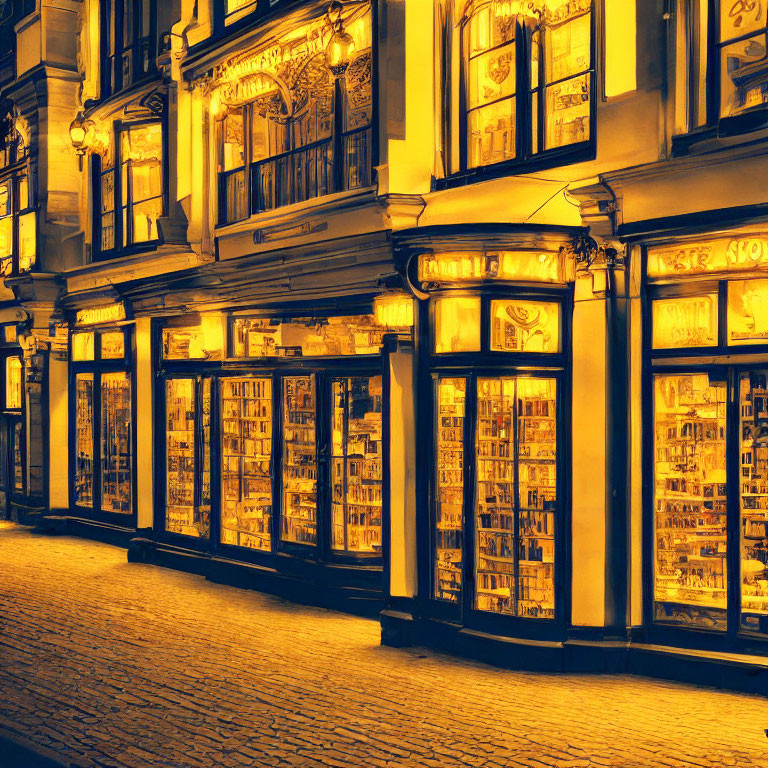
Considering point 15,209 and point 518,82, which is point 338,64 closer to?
point 518,82

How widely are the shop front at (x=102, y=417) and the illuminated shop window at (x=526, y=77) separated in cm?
834

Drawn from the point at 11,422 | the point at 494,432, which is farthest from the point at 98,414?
the point at 494,432

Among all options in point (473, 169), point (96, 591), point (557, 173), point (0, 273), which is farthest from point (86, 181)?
point (557, 173)

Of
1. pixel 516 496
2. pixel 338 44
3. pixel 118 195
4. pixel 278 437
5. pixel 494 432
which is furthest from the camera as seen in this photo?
pixel 118 195

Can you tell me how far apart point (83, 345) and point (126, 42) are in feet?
17.9

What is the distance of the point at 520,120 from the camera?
11172 millimetres

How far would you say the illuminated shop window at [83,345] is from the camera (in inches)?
780

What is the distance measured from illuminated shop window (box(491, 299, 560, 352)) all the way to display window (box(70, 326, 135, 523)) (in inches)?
345

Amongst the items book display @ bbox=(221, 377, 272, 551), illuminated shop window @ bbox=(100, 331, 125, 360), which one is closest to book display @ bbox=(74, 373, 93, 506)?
illuminated shop window @ bbox=(100, 331, 125, 360)

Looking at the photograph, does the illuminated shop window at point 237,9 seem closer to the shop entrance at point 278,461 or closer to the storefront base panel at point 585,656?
the shop entrance at point 278,461

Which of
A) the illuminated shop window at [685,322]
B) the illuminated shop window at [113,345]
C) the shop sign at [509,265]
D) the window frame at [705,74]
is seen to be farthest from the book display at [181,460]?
the window frame at [705,74]

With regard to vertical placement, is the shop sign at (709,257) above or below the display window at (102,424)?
above

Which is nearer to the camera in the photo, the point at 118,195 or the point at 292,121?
the point at 292,121

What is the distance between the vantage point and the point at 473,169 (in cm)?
1172
